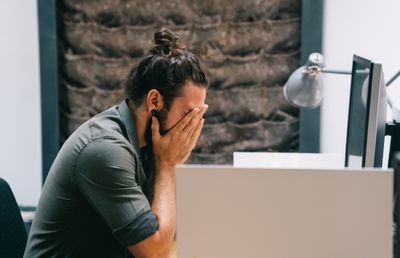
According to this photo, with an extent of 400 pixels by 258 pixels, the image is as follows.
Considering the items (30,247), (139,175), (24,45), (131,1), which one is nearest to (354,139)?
(139,175)

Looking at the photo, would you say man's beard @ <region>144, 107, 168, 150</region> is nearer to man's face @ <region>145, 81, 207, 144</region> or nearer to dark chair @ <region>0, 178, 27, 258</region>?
man's face @ <region>145, 81, 207, 144</region>

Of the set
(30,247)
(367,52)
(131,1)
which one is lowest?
(30,247)

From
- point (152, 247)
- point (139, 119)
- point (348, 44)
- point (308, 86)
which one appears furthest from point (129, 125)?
point (348, 44)

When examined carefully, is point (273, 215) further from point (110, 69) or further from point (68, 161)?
point (110, 69)

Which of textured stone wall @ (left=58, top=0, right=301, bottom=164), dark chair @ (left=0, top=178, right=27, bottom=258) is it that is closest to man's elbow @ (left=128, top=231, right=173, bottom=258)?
dark chair @ (left=0, top=178, right=27, bottom=258)

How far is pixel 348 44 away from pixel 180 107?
1350 millimetres

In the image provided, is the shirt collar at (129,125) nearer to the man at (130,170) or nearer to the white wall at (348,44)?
the man at (130,170)

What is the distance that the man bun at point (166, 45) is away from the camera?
1.50m

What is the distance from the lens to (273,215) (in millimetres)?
985

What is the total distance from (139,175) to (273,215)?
0.52 m

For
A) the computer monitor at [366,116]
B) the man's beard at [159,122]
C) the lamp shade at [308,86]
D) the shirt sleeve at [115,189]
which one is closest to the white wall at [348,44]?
the lamp shade at [308,86]

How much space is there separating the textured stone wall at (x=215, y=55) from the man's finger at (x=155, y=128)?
118 centimetres

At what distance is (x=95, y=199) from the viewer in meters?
1.31

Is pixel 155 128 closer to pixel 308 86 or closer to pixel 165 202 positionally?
pixel 165 202
